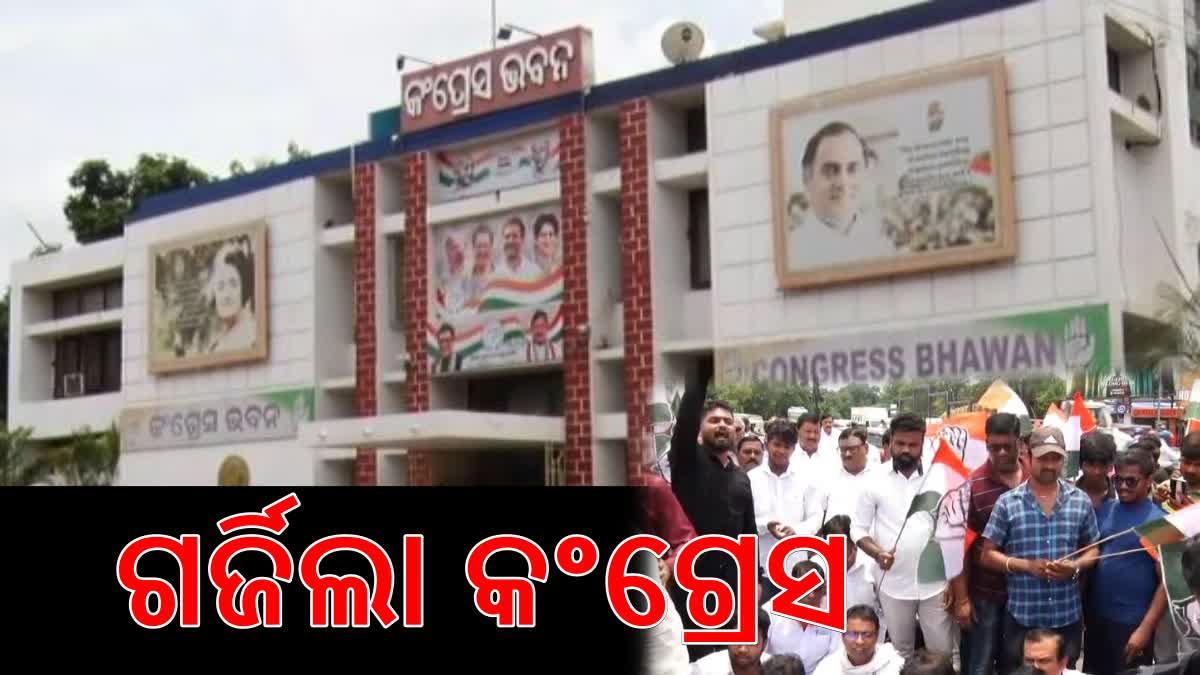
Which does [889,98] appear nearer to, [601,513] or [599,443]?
[599,443]

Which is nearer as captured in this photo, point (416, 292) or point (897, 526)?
point (897, 526)

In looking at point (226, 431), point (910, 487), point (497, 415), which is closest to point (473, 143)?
point (497, 415)

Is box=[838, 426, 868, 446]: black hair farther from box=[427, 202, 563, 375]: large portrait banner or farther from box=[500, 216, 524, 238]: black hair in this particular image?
box=[500, 216, 524, 238]: black hair

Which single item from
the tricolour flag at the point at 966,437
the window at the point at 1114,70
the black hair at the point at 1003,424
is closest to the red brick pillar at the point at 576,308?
the window at the point at 1114,70

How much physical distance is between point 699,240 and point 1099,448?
14439mm

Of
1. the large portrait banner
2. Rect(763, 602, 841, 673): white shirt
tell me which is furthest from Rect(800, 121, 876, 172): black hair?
Rect(763, 602, 841, 673): white shirt

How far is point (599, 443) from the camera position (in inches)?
797

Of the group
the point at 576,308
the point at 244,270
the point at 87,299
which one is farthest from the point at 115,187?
the point at 576,308

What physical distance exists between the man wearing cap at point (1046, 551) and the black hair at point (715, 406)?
3.71 feet

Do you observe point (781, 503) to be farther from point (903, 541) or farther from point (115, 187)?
point (115, 187)

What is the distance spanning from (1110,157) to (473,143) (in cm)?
943

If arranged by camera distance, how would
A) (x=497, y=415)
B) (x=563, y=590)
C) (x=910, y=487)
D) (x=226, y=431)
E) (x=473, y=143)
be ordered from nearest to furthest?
1. (x=910, y=487)
2. (x=563, y=590)
3. (x=497, y=415)
4. (x=473, y=143)
5. (x=226, y=431)

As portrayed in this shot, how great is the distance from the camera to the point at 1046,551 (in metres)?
5.58

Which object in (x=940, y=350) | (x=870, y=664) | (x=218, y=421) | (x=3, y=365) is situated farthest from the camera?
(x=3, y=365)
